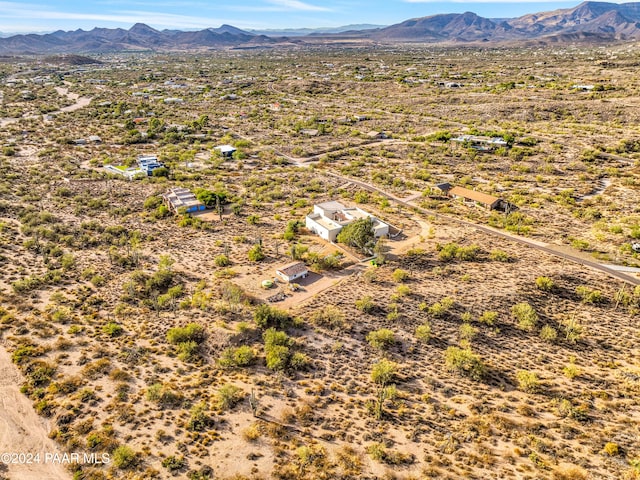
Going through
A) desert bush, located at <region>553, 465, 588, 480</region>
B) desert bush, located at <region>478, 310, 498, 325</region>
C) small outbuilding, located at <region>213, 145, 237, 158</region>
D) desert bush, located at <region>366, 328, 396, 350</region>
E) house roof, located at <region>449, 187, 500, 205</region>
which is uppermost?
small outbuilding, located at <region>213, 145, 237, 158</region>

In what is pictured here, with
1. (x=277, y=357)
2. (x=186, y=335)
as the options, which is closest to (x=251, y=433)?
(x=277, y=357)

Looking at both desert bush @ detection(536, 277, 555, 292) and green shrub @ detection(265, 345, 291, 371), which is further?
desert bush @ detection(536, 277, 555, 292)

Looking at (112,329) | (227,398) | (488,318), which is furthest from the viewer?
(488,318)

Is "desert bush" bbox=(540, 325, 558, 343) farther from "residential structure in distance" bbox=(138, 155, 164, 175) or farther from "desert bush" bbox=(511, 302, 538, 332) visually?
"residential structure in distance" bbox=(138, 155, 164, 175)

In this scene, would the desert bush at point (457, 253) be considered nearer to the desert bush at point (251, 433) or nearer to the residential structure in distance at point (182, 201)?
the desert bush at point (251, 433)

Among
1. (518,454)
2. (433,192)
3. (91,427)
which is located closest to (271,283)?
(91,427)

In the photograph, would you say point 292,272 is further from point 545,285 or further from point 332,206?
point 545,285

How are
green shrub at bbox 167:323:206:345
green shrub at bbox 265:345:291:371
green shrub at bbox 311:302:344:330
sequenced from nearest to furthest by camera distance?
green shrub at bbox 265:345:291:371, green shrub at bbox 167:323:206:345, green shrub at bbox 311:302:344:330

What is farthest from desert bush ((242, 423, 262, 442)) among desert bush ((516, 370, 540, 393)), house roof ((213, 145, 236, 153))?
house roof ((213, 145, 236, 153))
